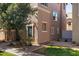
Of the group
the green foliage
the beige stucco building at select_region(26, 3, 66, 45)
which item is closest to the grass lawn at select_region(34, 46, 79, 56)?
the beige stucco building at select_region(26, 3, 66, 45)

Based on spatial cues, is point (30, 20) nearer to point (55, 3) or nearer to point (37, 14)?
point (37, 14)

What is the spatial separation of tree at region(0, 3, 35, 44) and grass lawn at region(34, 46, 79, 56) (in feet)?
2.75

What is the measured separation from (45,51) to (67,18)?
105cm

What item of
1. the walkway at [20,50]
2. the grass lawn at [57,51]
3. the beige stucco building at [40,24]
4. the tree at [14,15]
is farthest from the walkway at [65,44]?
the tree at [14,15]

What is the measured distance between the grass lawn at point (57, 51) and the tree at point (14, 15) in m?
0.84

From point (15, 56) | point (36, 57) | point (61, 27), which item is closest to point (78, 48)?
point (61, 27)

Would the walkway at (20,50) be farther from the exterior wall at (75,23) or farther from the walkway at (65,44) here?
the exterior wall at (75,23)

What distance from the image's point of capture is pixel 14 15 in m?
6.09

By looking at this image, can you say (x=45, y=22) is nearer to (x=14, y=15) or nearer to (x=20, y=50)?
(x=14, y=15)

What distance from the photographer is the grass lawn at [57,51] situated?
555cm

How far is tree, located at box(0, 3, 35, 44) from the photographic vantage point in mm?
6039

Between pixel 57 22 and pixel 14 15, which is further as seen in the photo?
pixel 57 22

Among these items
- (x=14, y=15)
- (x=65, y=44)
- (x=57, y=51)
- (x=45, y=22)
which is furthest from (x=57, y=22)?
(x=14, y=15)

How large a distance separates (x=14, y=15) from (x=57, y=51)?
1500 millimetres
